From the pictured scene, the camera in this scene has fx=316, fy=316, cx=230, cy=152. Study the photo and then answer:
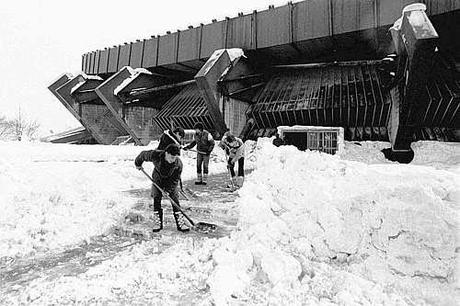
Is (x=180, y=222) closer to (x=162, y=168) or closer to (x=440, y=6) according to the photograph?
(x=162, y=168)

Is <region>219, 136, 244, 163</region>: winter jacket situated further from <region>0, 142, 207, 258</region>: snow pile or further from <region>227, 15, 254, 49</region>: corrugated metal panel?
<region>227, 15, 254, 49</region>: corrugated metal panel

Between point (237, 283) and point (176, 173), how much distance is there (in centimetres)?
286

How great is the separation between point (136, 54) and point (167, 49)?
11.4ft

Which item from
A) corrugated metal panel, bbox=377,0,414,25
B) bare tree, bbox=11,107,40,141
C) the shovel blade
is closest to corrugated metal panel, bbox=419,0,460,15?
corrugated metal panel, bbox=377,0,414,25

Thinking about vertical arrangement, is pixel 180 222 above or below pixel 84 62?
below

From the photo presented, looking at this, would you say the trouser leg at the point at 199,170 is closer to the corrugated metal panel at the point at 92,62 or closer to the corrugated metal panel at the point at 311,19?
the corrugated metal panel at the point at 311,19

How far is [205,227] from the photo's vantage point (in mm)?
5395

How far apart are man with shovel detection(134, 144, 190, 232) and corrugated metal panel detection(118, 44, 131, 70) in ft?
69.6

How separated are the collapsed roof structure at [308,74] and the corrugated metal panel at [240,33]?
0.06 m

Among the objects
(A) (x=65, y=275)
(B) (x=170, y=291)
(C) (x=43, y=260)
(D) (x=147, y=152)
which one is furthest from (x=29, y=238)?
(B) (x=170, y=291)

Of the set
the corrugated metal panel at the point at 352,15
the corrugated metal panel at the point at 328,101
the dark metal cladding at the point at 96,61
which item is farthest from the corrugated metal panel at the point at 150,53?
the corrugated metal panel at the point at 352,15

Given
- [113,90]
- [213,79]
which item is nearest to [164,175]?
[213,79]

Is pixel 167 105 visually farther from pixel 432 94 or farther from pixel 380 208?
pixel 380 208

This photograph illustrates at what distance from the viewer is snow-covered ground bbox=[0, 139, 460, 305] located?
3.13 metres
